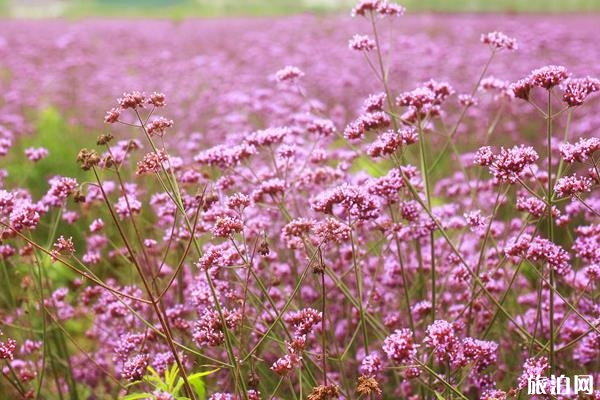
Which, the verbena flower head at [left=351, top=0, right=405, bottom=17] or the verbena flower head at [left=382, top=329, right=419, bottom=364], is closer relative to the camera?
the verbena flower head at [left=382, top=329, right=419, bottom=364]

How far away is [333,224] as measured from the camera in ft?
7.88

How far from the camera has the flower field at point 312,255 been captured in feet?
8.02

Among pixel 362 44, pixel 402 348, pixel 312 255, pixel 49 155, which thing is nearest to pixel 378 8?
pixel 362 44

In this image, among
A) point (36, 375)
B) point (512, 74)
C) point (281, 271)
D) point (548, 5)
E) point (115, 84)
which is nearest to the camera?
point (36, 375)

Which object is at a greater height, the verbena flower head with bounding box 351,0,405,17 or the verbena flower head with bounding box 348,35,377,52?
the verbena flower head with bounding box 351,0,405,17

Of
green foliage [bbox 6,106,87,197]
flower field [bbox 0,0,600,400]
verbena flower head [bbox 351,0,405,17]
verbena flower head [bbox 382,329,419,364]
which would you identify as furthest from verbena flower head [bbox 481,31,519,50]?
green foliage [bbox 6,106,87,197]

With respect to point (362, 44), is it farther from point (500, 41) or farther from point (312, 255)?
point (312, 255)

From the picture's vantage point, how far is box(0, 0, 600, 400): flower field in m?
2.44

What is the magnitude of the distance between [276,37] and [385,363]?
38.1 ft

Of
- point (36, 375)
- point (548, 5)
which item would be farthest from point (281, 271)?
point (548, 5)

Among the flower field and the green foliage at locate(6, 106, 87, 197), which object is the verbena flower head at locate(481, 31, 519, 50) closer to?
the flower field

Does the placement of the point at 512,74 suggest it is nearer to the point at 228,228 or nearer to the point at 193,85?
the point at 193,85

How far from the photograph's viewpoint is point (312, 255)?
8.09 ft

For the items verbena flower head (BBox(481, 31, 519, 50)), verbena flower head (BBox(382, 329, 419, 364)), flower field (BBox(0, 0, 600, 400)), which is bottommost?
verbena flower head (BBox(382, 329, 419, 364))
